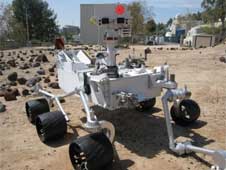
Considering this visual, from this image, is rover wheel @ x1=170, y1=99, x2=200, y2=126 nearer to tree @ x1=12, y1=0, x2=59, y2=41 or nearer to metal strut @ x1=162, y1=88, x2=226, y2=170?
metal strut @ x1=162, y1=88, x2=226, y2=170

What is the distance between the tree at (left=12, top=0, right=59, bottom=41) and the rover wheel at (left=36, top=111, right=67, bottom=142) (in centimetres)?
4218

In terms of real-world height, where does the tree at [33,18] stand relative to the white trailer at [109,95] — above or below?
above

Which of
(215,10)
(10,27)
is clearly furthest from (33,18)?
(215,10)

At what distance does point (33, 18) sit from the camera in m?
45.5

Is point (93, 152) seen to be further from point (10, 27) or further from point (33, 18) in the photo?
point (33, 18)

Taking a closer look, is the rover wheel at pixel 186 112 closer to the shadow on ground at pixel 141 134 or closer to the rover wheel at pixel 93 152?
the shadow on ground at pixel 141 134

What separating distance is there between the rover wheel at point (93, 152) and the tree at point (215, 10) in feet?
120

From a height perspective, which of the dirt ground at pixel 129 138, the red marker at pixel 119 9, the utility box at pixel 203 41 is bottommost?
the dirt ground at pixel 129 138

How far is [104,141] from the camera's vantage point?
3334mm

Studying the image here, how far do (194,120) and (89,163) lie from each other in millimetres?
2217

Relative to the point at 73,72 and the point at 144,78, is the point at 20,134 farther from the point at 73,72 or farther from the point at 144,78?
the point at 144,78

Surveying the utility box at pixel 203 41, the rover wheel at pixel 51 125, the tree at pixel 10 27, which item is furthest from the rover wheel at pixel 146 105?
the tree at pixel 10 27

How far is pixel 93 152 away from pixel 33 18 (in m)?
44.9

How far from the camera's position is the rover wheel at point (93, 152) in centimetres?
321
